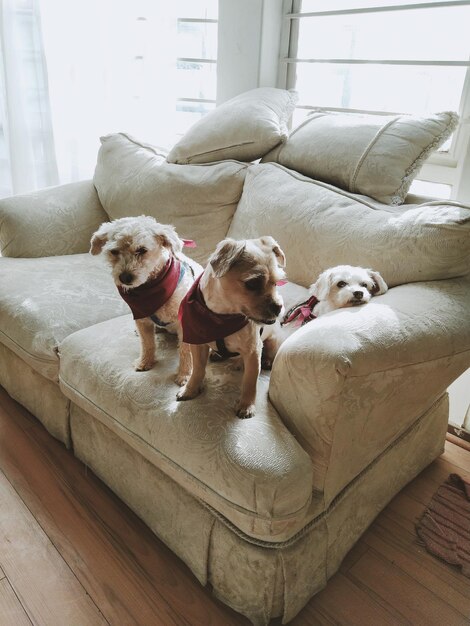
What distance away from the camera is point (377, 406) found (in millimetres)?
1237

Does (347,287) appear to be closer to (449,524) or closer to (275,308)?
(275,308)

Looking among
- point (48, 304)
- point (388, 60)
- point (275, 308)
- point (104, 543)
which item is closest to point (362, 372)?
point (275, 308)

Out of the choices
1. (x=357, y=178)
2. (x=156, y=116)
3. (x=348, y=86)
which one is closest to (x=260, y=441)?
(x=357, y=178)

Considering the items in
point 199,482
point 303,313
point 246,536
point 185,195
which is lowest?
point 246,536

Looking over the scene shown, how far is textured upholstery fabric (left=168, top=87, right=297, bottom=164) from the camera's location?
2.13 metres

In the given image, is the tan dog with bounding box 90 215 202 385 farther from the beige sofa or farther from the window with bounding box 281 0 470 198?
the window with bounding box 281 0 470 198

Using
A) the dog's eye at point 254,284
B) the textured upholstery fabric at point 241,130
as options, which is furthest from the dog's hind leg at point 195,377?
the textured upholstery fabric at point 241,130

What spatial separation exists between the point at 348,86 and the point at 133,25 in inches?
54.7

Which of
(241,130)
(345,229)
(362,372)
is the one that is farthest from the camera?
(241,130)

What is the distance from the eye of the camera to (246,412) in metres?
1.29

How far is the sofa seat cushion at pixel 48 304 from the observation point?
1771 millimetres

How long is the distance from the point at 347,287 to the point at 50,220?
1.59 meters

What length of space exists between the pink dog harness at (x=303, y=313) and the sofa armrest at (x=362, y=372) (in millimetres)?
278

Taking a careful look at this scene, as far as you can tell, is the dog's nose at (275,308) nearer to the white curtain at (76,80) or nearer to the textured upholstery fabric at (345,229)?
the textured upholstery fabric at (345,229)
